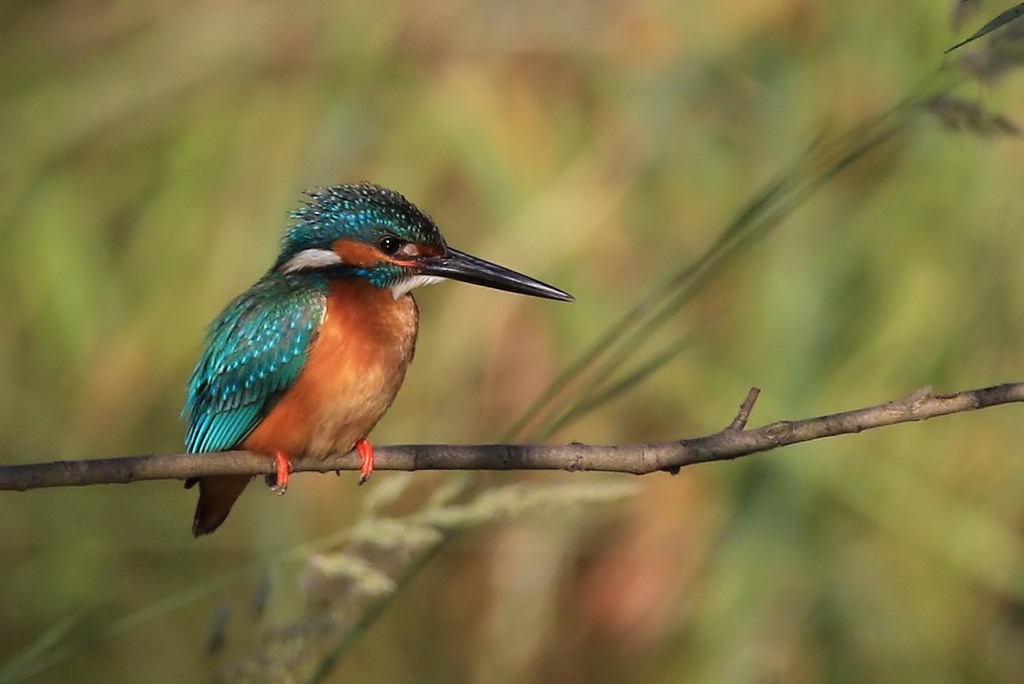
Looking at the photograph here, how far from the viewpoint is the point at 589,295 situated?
3.97 metres

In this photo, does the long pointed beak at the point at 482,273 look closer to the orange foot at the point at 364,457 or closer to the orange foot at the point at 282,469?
the orange foot at the point at 364,457

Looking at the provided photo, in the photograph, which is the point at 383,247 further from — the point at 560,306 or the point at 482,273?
the point at 560,306

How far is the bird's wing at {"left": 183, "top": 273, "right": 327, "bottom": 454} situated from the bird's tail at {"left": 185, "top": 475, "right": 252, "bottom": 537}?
6 cm

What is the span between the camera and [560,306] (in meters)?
3.97

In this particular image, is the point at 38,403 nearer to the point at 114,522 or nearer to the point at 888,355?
the point at 114,522

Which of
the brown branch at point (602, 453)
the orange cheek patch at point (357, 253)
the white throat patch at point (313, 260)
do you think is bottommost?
the brown branch at point (602, 453)

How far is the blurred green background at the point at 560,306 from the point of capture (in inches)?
143

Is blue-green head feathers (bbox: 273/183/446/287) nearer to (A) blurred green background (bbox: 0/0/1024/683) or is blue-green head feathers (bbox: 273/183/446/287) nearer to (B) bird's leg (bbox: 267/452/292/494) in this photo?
(B) bird's leg (bbox: 267/452/292/494)

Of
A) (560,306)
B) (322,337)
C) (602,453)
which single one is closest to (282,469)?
(322,337)

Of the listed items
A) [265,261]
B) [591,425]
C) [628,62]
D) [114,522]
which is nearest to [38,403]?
[114,522]

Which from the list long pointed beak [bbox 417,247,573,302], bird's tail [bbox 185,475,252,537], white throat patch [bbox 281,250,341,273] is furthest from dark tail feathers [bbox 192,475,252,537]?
long pointed beak [bbox 417,247,573,302]

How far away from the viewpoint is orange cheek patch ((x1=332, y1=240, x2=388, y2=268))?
2969 millimetres

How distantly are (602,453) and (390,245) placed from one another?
106 cm

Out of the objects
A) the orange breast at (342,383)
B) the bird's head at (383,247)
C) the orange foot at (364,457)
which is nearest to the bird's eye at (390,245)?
the bird's head at (383,247)
